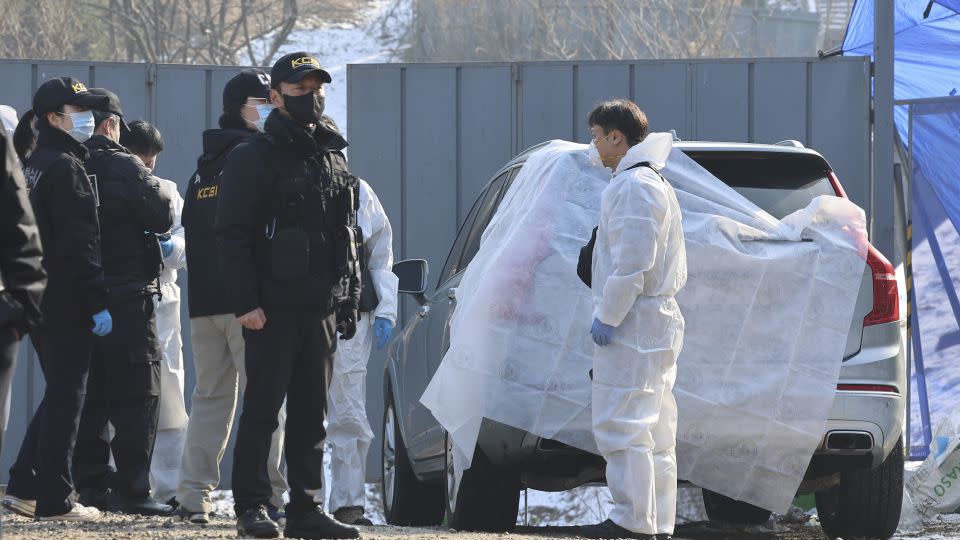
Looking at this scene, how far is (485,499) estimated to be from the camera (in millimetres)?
6062

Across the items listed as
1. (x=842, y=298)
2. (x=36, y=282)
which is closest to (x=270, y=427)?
(x=36, y=282)

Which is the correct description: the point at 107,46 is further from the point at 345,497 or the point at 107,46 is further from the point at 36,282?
the point at 36,282

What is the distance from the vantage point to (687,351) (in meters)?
5.91

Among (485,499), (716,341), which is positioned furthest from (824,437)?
(485,499)

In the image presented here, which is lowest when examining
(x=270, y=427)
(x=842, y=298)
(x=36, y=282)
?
(x=270, y=427)

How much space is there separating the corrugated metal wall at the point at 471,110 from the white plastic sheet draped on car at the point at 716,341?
166 inches

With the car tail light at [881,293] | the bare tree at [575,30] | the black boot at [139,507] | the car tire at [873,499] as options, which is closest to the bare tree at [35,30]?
the bare tree at [575,30]

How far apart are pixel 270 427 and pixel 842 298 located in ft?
7.73

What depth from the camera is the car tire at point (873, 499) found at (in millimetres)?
6352

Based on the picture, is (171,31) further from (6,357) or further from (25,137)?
(6,357)

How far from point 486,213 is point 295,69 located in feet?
5.62

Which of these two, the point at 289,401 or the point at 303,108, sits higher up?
the point at 303,108

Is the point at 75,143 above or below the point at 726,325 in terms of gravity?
above

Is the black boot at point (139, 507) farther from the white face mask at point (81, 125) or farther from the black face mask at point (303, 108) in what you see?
the black face mask at point (303, 108)
